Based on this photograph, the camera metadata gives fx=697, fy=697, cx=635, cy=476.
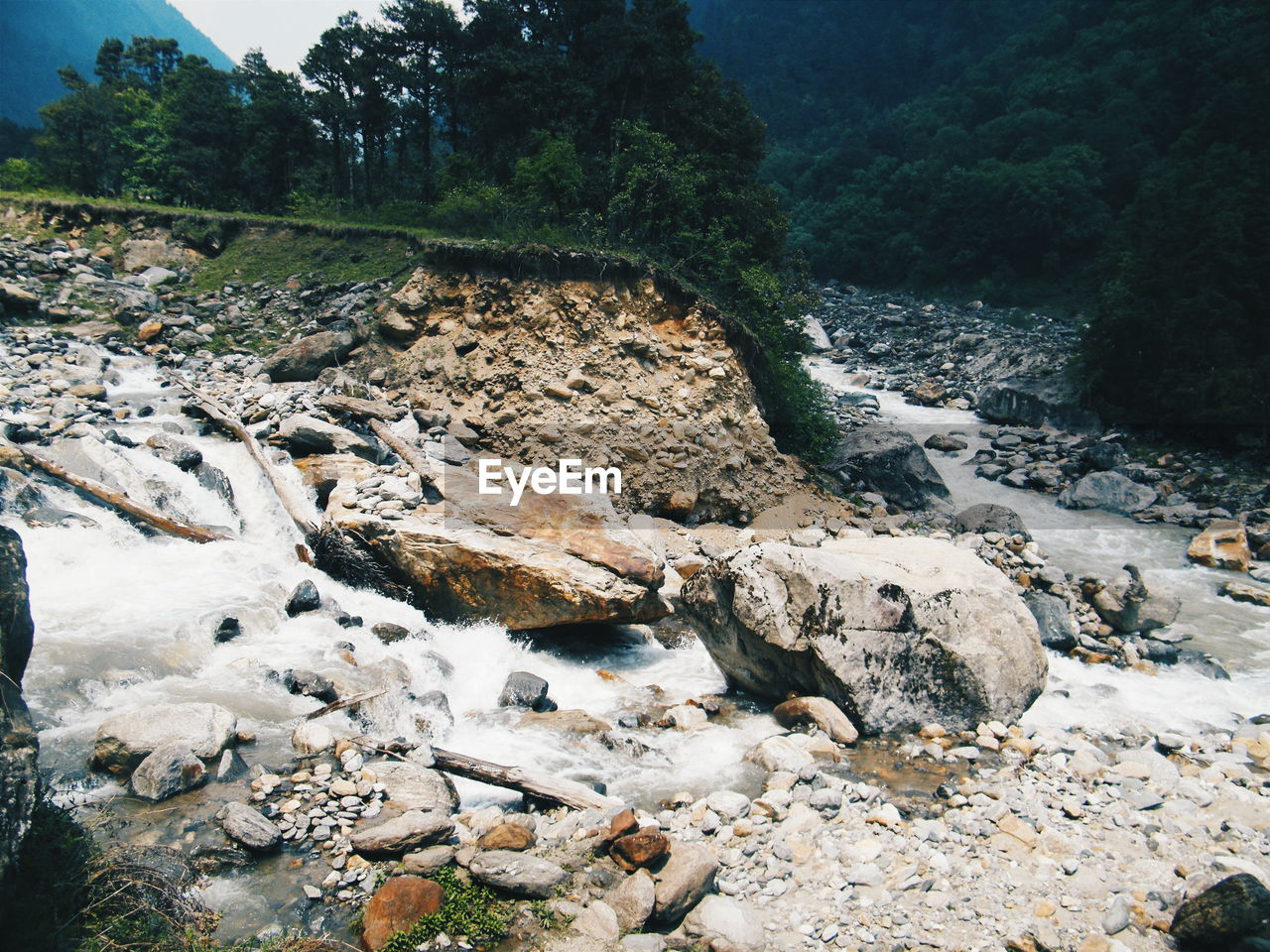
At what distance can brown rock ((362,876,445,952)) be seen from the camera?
470 cm

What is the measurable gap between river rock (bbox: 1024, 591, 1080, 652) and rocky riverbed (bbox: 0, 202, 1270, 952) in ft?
0.13

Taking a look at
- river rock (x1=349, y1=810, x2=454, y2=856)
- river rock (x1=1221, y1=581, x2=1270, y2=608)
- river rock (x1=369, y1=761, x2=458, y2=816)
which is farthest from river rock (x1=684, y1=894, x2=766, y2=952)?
river rock (x1=1221, y1=581, x2=1270, y2=608)

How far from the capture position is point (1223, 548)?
51.4ft

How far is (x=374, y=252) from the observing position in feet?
67.2

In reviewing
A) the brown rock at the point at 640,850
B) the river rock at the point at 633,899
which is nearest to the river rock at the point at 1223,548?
the brown rock at the point at 640,850

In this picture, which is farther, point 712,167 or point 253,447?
point 712,167

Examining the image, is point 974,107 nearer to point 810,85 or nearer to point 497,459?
point 810,85

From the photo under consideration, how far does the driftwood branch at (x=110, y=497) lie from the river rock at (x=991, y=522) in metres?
15.8

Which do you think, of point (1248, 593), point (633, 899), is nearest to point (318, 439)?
point (633, 899)

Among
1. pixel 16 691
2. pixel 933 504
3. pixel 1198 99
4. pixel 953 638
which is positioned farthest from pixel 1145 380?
pixel 1198 99

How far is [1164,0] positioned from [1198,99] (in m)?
17.6

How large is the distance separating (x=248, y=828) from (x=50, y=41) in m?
135

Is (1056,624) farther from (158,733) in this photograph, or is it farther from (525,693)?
(158,733)

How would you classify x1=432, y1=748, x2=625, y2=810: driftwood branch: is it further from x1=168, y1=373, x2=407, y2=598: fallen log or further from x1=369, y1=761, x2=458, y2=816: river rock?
x1=168, y1=373, x2=407, y2=598: fallen log
